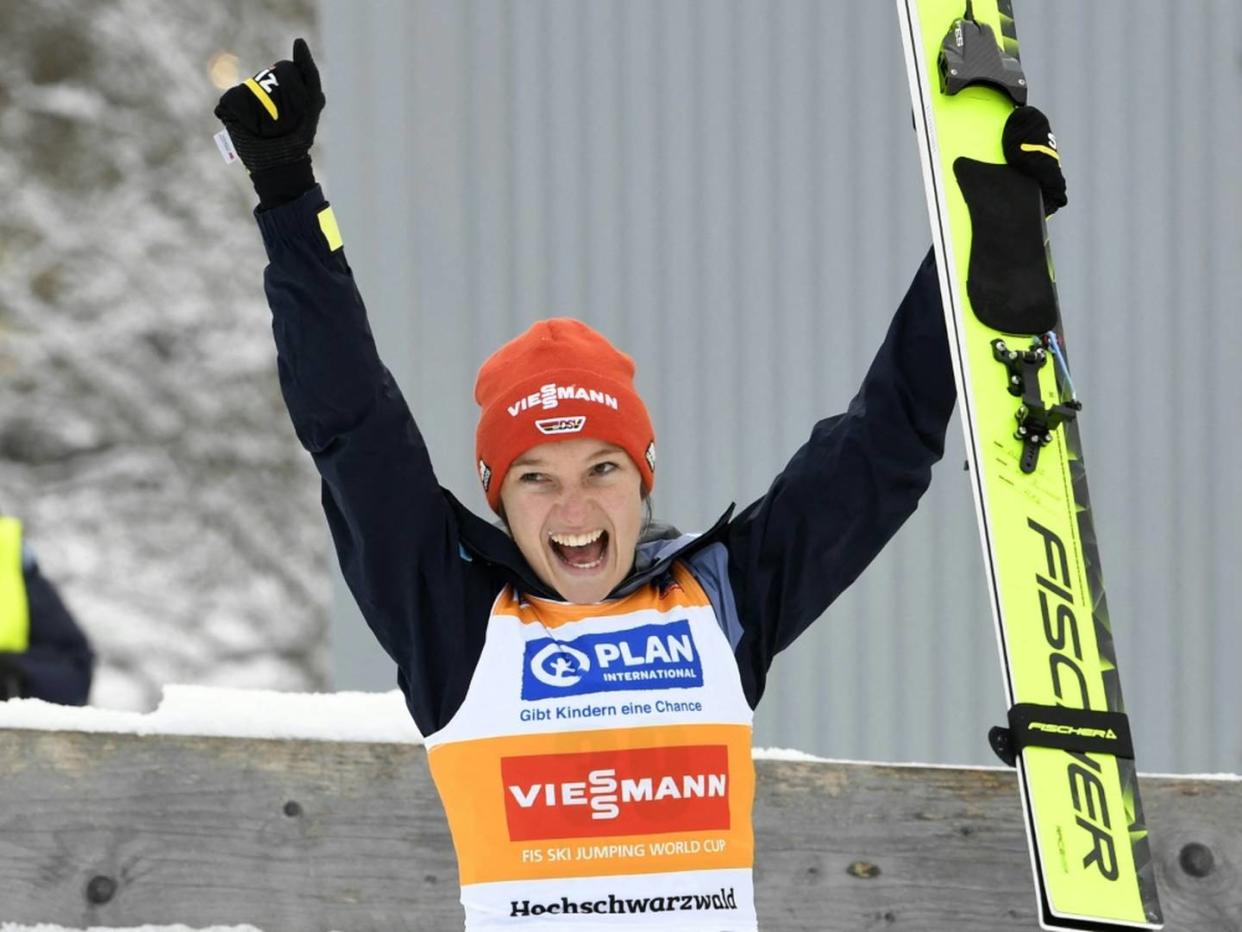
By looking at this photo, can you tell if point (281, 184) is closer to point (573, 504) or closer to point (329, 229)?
point (329, 229)

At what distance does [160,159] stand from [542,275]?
880 cm

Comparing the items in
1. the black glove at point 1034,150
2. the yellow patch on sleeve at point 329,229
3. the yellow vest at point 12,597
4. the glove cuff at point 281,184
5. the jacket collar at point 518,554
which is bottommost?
the jacket collar at point 518,554

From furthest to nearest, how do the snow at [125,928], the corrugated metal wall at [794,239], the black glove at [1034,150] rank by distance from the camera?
the corrugated metal wall at [794,239] < the snow at [125,928] < the black glove at [1034,150]

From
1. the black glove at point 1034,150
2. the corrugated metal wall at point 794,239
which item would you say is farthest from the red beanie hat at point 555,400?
the corrugated metal wall at point 794,239

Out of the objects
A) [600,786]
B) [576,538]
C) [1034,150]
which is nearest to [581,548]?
[576,538]

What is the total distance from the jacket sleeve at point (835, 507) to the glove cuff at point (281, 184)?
0.78m

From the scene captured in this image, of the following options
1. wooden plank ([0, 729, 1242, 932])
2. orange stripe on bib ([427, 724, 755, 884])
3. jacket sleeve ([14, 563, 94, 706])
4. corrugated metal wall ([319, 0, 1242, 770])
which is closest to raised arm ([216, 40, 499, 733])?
orange stripe on bib ([427, 724, 755, 884])

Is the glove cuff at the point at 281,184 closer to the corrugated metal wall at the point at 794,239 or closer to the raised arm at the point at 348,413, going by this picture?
the raised arm at the point at 348,413

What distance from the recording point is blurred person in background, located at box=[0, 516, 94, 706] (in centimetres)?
558

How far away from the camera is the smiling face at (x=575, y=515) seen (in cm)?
258

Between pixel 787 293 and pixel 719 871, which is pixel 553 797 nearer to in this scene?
pixel 719 871

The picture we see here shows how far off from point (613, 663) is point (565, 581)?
13 centimetres

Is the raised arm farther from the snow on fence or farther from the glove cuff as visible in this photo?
the snow on fence

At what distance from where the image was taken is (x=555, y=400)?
8.54 ft
